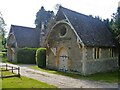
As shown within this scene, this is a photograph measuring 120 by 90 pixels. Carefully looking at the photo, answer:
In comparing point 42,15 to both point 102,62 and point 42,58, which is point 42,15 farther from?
point 102,62

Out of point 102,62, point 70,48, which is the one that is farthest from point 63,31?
point 102,62

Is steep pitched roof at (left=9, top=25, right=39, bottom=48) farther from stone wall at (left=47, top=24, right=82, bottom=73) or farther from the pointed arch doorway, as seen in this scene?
the pointed arch doorway

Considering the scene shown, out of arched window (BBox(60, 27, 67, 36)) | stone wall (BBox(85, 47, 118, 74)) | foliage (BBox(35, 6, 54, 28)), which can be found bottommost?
stone wall (BBox(85, 47, 118, 74))

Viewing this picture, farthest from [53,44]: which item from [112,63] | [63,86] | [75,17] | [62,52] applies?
[63,86]

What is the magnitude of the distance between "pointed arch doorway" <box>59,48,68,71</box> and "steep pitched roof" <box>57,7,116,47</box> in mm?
3584

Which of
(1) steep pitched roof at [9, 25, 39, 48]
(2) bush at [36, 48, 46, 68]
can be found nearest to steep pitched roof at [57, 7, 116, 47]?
(2) bush at [36, 48, 46, 68]

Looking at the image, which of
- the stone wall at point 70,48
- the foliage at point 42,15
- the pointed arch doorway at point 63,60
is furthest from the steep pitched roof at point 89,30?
the foliage at point 42,15

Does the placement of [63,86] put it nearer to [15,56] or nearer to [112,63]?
[112,63]

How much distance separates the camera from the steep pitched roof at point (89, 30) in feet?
80.4

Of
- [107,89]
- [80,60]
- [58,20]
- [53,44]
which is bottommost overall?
[107,89]

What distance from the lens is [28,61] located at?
38906 millimetres

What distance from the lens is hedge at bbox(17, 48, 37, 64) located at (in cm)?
3850

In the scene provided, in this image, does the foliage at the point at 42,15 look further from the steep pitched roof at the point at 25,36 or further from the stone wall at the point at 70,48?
the stone wall at the point at 70,48

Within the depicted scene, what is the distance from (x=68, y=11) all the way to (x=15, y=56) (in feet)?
60.5
